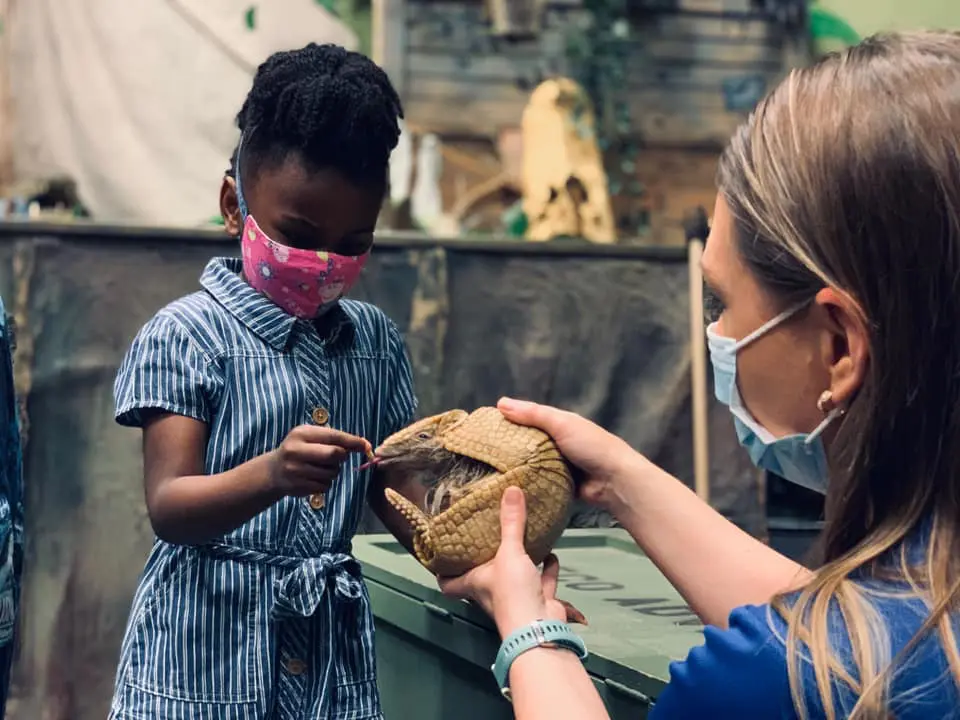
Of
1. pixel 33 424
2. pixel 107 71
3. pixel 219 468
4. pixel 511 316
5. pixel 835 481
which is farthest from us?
pixel 107 71

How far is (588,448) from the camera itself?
146 cm

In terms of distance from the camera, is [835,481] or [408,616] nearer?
[835,481]

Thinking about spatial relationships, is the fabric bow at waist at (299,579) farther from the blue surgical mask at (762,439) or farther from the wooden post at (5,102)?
the wooden post at (5,102)

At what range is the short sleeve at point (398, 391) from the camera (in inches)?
69.3

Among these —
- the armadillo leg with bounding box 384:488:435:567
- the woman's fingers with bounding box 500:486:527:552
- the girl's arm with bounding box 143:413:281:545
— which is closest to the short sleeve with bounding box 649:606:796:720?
the woman's fingers with bounding box 500:486:527:552

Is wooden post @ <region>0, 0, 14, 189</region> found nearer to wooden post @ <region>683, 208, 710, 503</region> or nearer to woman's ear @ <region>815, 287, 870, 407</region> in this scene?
wooden post @ <region>683, 208, 710, 503</region>

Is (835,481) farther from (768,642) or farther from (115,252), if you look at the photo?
(115,252)

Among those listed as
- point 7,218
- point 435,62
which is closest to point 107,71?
point 435,62

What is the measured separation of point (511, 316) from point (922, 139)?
261 cm

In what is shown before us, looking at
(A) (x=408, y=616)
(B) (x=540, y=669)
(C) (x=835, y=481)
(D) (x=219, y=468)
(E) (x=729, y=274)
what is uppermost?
(E) (x=729, y=274)

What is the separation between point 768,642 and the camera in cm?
99

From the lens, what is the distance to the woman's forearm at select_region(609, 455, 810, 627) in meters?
1.29

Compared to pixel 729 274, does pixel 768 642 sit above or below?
below

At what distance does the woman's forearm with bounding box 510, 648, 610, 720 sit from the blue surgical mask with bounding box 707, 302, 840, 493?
0.98ft
